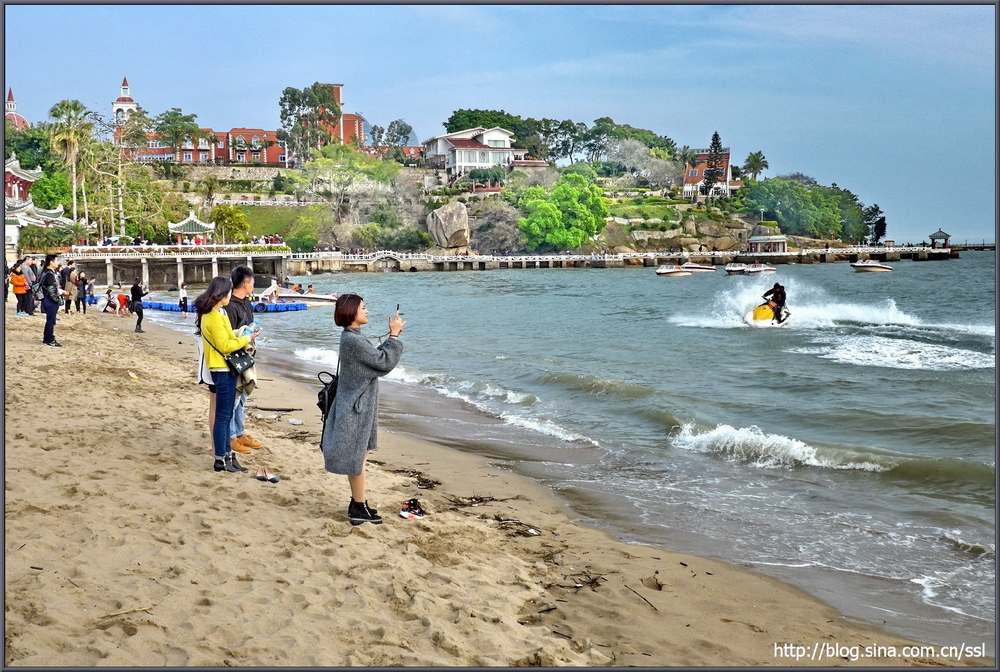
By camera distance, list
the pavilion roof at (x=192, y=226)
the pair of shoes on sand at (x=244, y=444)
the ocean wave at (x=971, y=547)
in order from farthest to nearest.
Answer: the pavilion roof at (x=192, y=226) → the pair of shoes on sand at (x=244, y=444) → the ocean wave at (x=971, y=547)

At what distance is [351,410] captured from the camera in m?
6.28

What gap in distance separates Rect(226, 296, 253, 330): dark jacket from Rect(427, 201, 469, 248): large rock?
298 ft

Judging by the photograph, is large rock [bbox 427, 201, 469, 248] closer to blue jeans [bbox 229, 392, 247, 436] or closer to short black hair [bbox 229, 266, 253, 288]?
blue jeans [bbox 229, 392, 247, 436]

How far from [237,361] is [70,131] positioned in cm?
6771

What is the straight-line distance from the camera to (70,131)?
64.8 metres

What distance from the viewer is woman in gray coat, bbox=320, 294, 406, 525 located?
20.3ft

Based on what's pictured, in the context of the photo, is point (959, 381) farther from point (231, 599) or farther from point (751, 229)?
point (751, 229)

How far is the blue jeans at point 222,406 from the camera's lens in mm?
7504

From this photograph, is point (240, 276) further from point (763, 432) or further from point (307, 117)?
point (307, 117)

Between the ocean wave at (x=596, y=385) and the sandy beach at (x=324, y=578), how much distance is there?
7.08 meters

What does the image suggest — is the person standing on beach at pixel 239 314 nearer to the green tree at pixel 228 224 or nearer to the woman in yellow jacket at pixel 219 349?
the woman in yellow jacket at pixel 219 349

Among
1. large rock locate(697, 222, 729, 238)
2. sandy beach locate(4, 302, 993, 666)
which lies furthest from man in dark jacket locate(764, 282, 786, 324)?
large rock locate(697, 222, 729, 238)

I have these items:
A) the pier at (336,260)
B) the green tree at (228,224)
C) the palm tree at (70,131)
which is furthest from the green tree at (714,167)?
the palm tree at (70,131)

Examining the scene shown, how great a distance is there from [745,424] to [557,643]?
9.23m
